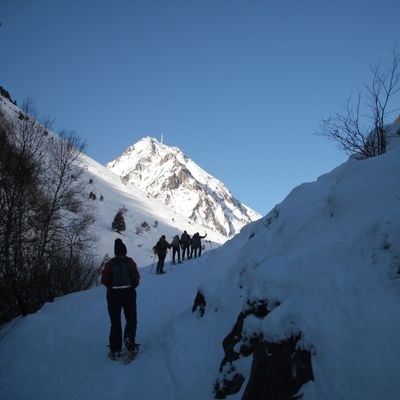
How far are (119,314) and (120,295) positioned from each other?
302mm

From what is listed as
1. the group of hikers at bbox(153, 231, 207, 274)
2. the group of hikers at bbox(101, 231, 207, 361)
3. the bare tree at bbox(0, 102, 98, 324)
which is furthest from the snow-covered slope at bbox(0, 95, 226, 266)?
the group of hikers at bbox(101, 231, 207, 361)

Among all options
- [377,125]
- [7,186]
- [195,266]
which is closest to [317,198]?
[377,125]

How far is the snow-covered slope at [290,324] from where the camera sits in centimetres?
327

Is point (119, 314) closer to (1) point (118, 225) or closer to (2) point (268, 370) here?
(2) point (268, 370)

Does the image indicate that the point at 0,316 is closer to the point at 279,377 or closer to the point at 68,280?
the point at 68,280

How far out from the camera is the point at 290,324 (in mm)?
3746

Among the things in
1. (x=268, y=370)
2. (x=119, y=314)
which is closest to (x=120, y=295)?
(x=119, y=314)

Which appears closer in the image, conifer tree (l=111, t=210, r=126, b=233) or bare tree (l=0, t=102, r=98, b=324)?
bare tree (l=0, t=102, r=98, b=324)

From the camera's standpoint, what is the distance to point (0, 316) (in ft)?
33.6

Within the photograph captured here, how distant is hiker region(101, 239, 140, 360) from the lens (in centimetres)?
591

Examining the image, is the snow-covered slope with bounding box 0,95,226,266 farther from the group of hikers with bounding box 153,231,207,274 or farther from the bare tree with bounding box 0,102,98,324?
the bare tree with bounding box 0,102,98,324

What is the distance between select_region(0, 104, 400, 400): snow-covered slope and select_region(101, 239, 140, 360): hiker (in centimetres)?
44

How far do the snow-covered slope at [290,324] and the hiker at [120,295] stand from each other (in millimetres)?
440

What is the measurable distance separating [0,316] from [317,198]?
890cm
